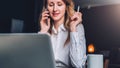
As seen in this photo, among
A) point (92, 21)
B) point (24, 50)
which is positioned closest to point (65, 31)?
point (24, 50)

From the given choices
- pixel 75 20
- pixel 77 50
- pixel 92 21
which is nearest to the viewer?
pixel 77 50

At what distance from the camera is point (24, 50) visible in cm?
86

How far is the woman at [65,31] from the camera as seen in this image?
1.69 m

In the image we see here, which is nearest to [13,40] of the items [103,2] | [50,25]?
[50,25]

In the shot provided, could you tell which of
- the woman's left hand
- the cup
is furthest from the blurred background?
the cup

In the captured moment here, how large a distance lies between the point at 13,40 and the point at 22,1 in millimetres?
3455

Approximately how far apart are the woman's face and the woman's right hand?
1.7 inches

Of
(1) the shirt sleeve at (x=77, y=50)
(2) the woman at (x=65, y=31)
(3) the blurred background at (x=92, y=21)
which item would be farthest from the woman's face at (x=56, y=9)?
(3) the blurred background at (x=92, y=21)

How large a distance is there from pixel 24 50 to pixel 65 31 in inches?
38.1

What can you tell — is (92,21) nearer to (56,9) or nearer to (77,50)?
(56,9)

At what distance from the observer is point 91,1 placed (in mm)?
4387

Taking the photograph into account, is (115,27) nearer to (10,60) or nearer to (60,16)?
(60,16)

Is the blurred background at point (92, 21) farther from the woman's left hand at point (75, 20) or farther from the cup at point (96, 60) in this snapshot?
the cup at point (96, 60)

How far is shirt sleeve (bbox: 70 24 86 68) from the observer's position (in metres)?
1.68
